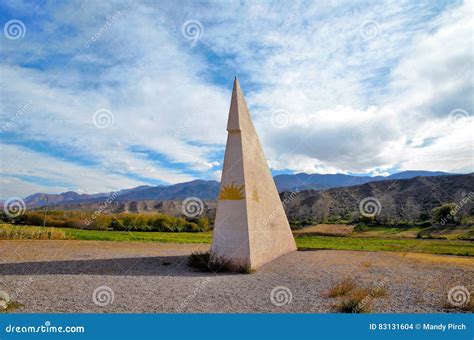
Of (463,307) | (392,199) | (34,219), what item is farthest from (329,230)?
(34,219)

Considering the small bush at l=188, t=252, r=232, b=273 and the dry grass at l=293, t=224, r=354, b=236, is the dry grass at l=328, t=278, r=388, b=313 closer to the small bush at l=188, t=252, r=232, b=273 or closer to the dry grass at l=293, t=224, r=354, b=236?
the small bush at l=188, t=252, r=232, b=273

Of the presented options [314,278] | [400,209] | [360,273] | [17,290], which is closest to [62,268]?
[17,290]

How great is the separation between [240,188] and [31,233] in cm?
1952

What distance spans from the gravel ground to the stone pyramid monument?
2.57 feet

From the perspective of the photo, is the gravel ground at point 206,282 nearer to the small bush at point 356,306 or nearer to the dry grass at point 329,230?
the small bush at point 356,306

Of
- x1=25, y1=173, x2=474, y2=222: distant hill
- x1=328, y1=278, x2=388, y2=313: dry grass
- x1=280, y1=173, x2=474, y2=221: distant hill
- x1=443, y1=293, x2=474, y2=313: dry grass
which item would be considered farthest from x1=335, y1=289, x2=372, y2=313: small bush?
x1=280, y1=173, x2=474, y2=221: distant hill

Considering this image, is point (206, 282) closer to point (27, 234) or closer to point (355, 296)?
point (355, 296)

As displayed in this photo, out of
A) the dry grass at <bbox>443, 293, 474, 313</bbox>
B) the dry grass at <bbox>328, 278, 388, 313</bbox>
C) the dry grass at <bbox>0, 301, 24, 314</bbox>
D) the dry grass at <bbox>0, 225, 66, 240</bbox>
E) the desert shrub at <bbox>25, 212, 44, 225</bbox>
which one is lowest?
the dry grass at <bbox>443, 293, 474, 313</bbox>

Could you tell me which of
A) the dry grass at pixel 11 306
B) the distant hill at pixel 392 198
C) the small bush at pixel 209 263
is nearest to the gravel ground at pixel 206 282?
the dry grass at pixel 11 306

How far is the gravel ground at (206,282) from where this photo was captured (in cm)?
786

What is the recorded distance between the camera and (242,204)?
488 inches

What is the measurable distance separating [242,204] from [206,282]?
10.3 ft

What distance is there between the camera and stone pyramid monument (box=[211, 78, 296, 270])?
479 inches

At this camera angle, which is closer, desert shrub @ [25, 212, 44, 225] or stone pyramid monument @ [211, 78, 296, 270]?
stone pyramid monument @ [211, 78, 296, 270]
